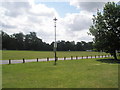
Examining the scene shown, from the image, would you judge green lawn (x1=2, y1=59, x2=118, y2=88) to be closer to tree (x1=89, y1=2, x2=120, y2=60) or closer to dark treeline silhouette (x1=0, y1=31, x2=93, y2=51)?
tree (x1=89, y1=2, x2=120, y2=60)

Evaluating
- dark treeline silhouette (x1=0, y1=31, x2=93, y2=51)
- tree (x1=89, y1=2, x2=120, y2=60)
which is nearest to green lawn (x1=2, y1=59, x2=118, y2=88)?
tree (x1=89, y1=2, x2=120, y2=60)

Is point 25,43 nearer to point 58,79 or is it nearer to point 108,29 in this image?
point 108,29

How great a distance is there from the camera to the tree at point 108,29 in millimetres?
34188

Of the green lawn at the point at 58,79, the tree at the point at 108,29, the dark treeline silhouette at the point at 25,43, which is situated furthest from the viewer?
the dark treeline silhouette at the point at 25,43

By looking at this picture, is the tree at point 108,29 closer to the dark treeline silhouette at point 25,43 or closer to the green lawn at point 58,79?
the green lawn at point 58,79

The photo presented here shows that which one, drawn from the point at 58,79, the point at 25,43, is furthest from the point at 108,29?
the point at 25,43

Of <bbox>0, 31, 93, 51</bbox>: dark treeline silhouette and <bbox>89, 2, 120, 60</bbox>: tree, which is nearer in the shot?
<bbox>89, 2, 120, 60</bbox>: tree

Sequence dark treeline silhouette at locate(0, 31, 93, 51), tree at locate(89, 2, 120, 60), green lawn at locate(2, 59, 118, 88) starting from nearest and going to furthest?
1. green lawn at locate(2, 59, 118, 88)
2. tree at locate(89, 2, 120, 60)
3. dark treeline silhouette at locate(0, 31, 93, 51)

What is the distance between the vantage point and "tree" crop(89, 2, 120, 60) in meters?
34.2

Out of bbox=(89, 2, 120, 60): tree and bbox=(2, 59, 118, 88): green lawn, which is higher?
bbox=(89, 2, 120, 60): tree

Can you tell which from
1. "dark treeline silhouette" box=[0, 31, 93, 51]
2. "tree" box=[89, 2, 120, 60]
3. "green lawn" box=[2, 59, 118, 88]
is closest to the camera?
"green lawn" box=[2, 59, 118, 88]

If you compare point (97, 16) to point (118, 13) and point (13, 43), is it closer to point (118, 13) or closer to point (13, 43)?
point (118, 13)

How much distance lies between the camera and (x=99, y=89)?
27.6 ft

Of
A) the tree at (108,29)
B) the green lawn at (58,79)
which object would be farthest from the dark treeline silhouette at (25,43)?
the green lawn at (58,79)
